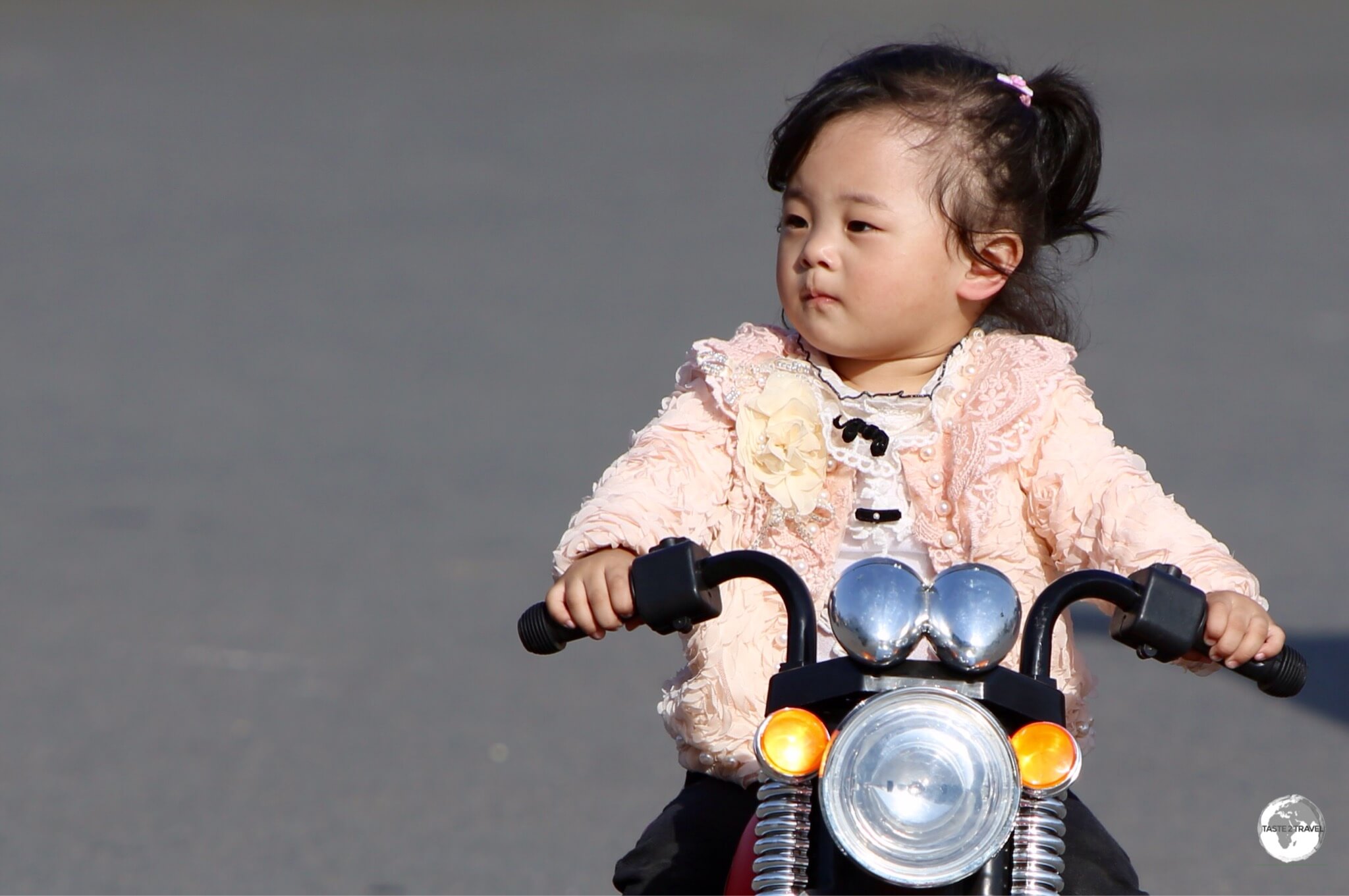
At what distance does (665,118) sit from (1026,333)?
421 inches

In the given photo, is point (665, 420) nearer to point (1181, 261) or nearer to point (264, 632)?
point (264, 632)

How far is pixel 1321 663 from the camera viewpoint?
505 centimetres

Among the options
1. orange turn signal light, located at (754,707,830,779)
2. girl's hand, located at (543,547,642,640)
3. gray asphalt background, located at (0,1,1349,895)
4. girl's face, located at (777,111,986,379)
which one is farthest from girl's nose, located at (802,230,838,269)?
gray asphalt background, located at (0,1,1349,895)

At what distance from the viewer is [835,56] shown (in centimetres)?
1441

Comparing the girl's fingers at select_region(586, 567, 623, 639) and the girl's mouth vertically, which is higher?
the girl's mouth

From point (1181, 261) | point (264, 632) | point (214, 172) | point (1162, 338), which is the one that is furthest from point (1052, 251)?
point (214, 172)

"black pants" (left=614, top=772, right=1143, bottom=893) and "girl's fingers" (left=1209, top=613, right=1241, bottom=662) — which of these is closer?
"girl's fingers" (left=1209, top=613, right=1241, bottom=662)

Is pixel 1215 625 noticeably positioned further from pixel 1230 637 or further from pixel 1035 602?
pixel 1035 602

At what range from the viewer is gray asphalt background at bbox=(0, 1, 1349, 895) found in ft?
14.0

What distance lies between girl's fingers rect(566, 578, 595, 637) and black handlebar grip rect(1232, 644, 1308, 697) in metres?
0.64

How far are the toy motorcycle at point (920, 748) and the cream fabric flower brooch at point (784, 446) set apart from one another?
0.61 metres

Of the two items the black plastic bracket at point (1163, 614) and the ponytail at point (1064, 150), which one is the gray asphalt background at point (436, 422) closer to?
the ponytail at point (1064, 150)

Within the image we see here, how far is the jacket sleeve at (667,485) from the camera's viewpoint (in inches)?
83.6

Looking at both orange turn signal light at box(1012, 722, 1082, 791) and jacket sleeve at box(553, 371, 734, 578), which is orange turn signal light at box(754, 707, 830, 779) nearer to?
orange turn signal light at box(1012, 722, 1082, 791)
